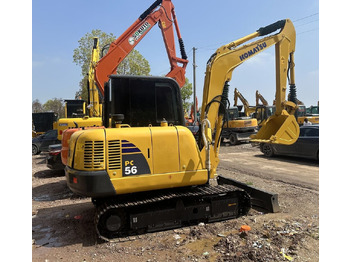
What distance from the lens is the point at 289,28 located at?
6.00 metres

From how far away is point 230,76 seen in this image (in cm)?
535

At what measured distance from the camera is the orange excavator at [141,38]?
980cm

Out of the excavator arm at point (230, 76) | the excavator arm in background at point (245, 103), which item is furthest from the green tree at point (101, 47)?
the excavator arm at point (230, 76)

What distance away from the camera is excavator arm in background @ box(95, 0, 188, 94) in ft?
32.2

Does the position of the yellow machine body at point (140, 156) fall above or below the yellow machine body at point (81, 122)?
below

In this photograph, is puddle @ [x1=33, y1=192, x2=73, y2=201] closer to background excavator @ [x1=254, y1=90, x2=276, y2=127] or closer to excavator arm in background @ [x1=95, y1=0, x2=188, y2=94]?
excavator arm in background @ [x1=95, y1=0, x2=188, y2=94]

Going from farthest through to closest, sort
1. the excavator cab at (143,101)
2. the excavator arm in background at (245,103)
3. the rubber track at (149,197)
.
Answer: the excavator arm in background at (245,103)
the excavator cab at (143,101)
the rubber track at (149,197)

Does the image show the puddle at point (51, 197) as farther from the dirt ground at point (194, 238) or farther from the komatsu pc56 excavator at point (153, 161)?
the komatsu pc56 excavator at point (153, 161)

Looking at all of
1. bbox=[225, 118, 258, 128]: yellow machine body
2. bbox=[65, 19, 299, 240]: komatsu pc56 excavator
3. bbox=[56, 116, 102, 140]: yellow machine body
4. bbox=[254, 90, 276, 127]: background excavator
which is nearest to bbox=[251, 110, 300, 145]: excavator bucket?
bbox=[65, 19, 299, 240]: komatsu pc56 excavator

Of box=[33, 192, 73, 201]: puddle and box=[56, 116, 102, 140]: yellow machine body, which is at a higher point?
box=[56, 116, 102, 140]: yellow machine body

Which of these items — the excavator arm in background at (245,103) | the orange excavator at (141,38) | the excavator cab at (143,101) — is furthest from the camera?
the excavator arm in background at (245,103)

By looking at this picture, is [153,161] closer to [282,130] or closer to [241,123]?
[282,130]

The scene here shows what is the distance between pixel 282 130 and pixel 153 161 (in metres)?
3.12

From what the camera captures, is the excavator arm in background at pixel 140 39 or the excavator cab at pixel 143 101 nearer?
the excavator cab at pixel 143 101
